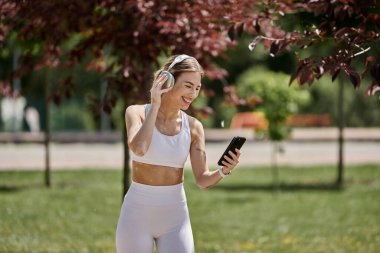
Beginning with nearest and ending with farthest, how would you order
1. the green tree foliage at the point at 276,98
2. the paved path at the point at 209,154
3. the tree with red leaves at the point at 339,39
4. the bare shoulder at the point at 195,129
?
the bare shoulder at the point at 195,129 → the tree with red leaves at the point at 339,39 → the green tree foliage at the point at 276,98 → the paved path at the point at 209,154

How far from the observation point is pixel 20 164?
21625 mm

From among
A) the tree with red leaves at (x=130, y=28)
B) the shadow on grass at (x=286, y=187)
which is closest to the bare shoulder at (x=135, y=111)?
the tree with red leaves at (x=130, y=28)

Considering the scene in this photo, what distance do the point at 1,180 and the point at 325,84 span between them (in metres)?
23.9

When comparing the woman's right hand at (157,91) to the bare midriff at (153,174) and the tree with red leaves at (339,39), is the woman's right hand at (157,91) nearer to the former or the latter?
the bare midriff at (153,174)

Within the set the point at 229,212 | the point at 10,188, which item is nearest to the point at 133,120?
the point at 229,212

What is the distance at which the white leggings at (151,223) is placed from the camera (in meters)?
4.03

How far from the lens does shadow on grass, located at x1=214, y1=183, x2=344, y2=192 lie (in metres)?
16.2

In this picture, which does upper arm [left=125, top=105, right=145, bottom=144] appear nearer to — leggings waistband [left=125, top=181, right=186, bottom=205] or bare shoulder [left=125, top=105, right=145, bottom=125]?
bare shoulder [left=125, top=105, right=145, bottom=125]

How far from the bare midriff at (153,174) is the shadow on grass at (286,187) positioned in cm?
1224

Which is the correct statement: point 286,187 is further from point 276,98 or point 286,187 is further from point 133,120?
point 133,120

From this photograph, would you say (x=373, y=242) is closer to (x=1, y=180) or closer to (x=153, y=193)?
(x=153, y=193)

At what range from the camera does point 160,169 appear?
4.08m

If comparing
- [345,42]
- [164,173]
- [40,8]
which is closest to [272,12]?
[345,42]

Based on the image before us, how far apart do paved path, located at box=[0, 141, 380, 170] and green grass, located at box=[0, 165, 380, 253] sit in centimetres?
278
